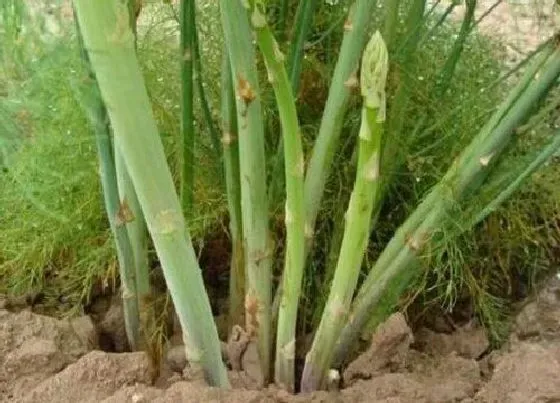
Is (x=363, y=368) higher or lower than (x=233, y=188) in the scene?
lower

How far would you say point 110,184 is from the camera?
953 mm

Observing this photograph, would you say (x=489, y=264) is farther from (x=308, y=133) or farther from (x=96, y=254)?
(x=96, y=254)

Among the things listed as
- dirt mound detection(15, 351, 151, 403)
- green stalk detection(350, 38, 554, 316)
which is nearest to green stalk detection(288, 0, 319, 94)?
green stalk detection(350, 38, 554, 316)

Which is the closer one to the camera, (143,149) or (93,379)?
(143,149)

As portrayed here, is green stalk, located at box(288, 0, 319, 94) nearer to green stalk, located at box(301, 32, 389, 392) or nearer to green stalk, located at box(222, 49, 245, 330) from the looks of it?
green stalk, located at box(222, 49, 245, 330)

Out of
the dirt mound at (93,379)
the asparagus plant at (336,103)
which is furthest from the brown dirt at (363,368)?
the asparagus plant at (336,103)

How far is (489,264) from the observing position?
111 cm

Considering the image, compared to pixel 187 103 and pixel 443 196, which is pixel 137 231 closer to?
pixel 187 103

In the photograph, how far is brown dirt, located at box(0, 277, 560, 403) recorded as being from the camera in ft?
2.84

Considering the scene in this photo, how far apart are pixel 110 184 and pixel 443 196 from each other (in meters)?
0.29

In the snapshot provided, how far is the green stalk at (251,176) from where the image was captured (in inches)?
32.1

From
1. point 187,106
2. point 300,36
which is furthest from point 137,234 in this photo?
point 300,36

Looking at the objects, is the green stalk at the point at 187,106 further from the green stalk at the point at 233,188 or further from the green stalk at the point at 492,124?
the green stalk at the point at 492,124

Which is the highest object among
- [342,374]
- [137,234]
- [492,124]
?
[492,124]
